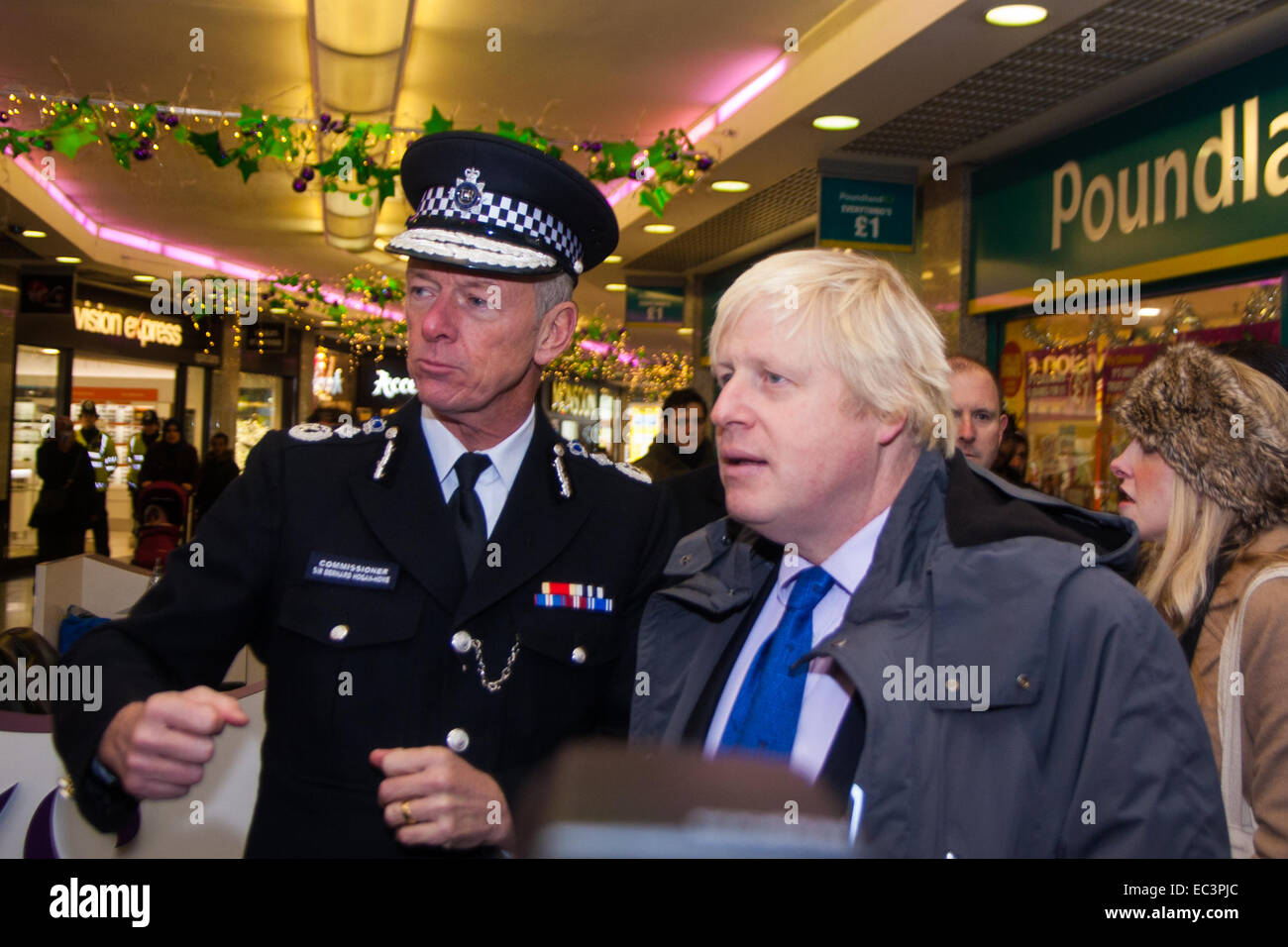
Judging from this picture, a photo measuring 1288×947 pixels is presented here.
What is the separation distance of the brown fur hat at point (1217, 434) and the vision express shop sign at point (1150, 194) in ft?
9.81

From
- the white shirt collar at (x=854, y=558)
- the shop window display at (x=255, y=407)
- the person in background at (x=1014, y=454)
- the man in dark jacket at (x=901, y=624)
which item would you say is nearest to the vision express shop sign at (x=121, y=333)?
the shop window display at (x=255, y=407)

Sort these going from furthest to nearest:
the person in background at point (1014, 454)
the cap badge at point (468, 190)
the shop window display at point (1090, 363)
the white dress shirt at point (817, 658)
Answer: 1. the person in background at point (1014, 454)
2. the shop window display at point (1090, 363)
3. the cap badge at point (468, 190)
4. the white dress shirt at point (817, 658)

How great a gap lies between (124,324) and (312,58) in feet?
37.6

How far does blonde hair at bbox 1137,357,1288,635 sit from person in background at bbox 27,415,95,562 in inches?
452

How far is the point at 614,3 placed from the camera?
18.9 ft

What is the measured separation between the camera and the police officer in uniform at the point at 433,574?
1.59 meters

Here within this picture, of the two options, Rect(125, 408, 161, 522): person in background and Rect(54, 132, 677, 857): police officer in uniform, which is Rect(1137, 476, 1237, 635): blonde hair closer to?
Rect(54, 132, 677, 857): police officer in uniform

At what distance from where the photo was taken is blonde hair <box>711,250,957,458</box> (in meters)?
1.42

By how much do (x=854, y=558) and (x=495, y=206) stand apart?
88 centimetres

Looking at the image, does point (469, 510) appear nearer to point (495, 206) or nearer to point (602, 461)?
point (602, 461)

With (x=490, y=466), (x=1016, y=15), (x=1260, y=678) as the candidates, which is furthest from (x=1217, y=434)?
(x=1016, y=15)

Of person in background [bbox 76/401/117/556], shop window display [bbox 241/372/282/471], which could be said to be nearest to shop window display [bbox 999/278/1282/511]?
person in background [bbox 76/401/117/556]

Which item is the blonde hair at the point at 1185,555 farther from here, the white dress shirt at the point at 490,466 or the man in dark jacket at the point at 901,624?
the white dress shirt at the point at 490,466

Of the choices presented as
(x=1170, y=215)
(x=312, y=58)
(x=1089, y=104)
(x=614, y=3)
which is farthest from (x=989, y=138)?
(x=312, y=58)
